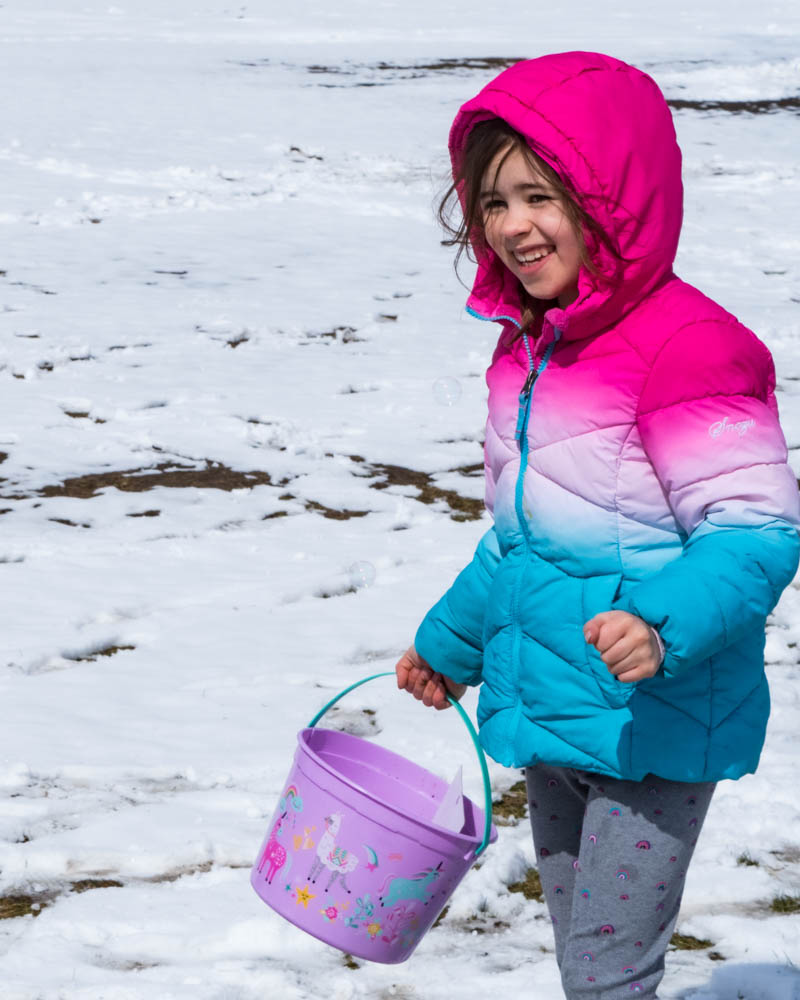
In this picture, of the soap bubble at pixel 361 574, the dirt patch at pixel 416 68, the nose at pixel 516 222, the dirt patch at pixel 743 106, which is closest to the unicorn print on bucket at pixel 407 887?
the nose at pixel 516 222

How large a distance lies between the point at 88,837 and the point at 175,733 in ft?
1.95

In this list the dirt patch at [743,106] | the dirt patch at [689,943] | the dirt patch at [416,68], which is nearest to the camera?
the dirt patch at [689,943]

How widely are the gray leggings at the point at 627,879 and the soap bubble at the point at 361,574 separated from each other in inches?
114

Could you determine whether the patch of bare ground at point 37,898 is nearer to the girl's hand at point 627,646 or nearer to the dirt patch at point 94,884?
the dirt patch at point 94,884

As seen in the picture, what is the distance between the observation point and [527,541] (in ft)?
6.77

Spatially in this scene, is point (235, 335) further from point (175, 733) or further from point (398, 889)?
point (398, 889)

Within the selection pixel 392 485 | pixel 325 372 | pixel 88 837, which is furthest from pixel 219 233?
pixel 88 837

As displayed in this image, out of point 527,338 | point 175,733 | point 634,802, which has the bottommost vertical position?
point 175,733

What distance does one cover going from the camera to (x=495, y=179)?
6.66 feet

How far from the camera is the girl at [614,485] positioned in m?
1.85

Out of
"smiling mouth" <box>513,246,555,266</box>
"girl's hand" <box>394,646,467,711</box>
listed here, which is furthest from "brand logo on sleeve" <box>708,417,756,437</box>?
"girl's hand" <box>394,646,467,711</box>

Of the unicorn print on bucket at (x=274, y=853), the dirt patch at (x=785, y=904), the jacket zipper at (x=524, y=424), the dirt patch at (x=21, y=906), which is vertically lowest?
the dirt patch at (x=21, y=906)

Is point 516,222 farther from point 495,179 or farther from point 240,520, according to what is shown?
point 240,520

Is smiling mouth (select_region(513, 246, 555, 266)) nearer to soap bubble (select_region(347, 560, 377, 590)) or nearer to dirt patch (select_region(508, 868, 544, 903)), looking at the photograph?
dirt patch (select_region(508, 868, 544, 903))
